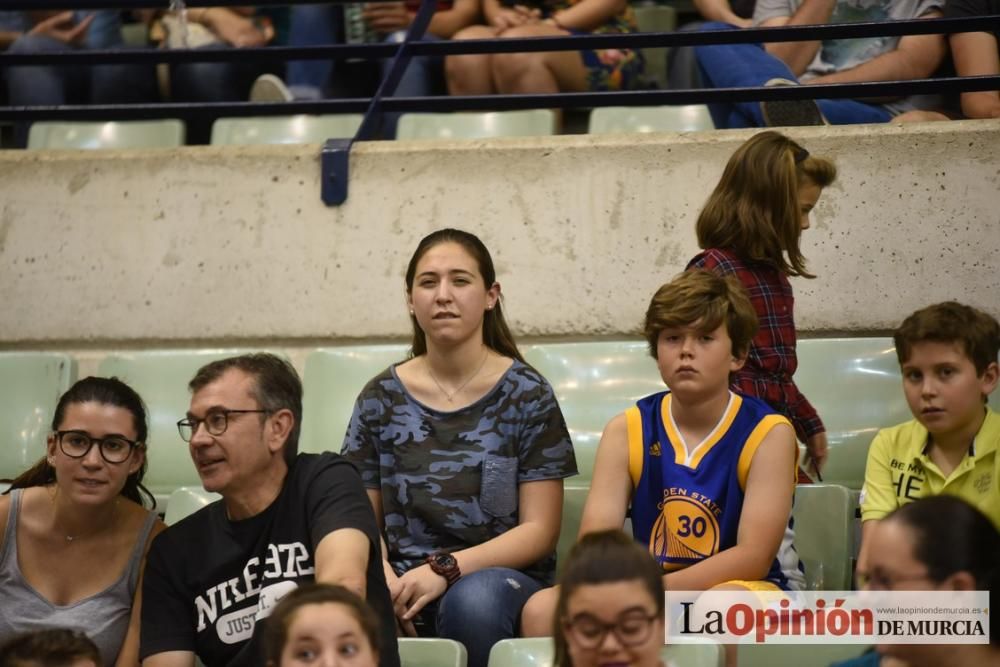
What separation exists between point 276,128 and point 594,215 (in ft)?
4.92

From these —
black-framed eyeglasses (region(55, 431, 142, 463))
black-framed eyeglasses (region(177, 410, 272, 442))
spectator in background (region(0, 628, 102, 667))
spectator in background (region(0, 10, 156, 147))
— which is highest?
spectator in background (region(0, 10, 156, 147))

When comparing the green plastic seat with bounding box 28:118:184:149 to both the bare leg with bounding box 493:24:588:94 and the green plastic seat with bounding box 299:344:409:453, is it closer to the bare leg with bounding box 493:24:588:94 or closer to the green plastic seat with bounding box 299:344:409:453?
the bare leg with bounding box 493:24:588:94

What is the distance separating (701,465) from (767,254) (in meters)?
0.70

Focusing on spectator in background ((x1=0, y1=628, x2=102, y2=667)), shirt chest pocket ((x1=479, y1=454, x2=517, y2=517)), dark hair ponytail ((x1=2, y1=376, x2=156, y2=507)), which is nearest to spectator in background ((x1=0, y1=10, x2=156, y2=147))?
dark hair ponytail ((x1=2, y1=376, x2=156, y2=507))

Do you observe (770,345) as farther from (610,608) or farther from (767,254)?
(610,608)

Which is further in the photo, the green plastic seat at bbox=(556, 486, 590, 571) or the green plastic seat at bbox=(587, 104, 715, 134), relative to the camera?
the green plastic seat at bbox=(587, 104, 715, 134)

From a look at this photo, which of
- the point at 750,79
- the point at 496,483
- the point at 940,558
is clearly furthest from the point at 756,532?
the point at 750,79

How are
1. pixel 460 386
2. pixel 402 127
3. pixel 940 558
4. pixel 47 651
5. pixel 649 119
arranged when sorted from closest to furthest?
pixel 940 558
pixel 47 651
pixel 460 386
pixel 649 119
pixel 402 127

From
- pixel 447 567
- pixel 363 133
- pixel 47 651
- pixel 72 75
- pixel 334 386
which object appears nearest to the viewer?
pixel 47 651

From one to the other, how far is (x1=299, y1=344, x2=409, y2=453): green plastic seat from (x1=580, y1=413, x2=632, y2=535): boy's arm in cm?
90

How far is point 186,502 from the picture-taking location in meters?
2.91

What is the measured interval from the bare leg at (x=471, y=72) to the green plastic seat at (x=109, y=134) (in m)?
0.99

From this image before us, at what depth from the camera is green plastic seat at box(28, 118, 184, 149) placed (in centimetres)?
479

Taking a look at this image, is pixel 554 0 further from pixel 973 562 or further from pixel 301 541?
pixel 973 562
